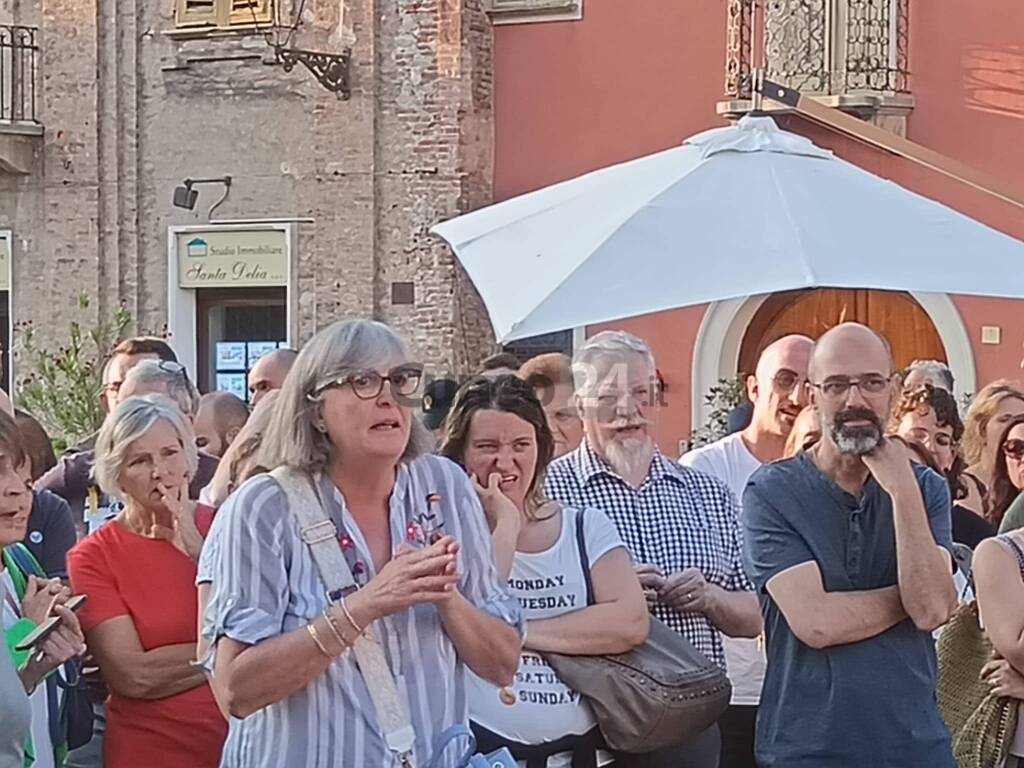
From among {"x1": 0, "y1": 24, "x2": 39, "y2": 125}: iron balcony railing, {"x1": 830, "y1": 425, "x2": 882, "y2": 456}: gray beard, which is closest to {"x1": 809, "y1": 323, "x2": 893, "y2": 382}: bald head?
{"x1": 830, "y1": 425, "x2": 882, "y2": 456}: gray beard

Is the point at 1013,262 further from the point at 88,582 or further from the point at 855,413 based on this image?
the point at 88,582

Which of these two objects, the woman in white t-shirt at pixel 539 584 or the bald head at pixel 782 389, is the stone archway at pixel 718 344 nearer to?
the bald head at pixel 782 389

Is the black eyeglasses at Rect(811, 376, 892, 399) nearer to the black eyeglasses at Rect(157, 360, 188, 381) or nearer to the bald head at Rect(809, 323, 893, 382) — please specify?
the bald head at Rect(809, 323, 893, 382)

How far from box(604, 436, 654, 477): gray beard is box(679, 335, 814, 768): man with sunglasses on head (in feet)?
1.29

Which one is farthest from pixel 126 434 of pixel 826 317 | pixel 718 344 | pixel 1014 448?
pixel 826 317

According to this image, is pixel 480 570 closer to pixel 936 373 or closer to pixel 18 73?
pixel 936 373

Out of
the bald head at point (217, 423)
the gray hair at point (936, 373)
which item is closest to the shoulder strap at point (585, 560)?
the bald head at point (217, 423)

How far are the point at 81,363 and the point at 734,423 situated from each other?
411 inches

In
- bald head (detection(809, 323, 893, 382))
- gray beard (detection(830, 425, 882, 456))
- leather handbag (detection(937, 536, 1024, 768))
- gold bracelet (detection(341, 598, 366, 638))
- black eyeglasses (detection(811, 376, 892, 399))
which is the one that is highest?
bald head (detection(809, 323, 893, 382))

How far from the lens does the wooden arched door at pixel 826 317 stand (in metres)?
16.4

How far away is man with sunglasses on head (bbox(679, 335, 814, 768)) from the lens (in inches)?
244

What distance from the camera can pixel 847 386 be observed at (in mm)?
5105

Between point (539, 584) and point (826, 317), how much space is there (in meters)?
11.8

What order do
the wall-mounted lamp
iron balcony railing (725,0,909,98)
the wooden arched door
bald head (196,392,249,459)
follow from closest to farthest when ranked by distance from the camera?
bald head (196,392,249,459) → iron balcony railing (725,0,909,98) → the wooden arched door → the wall-mounted lamp
